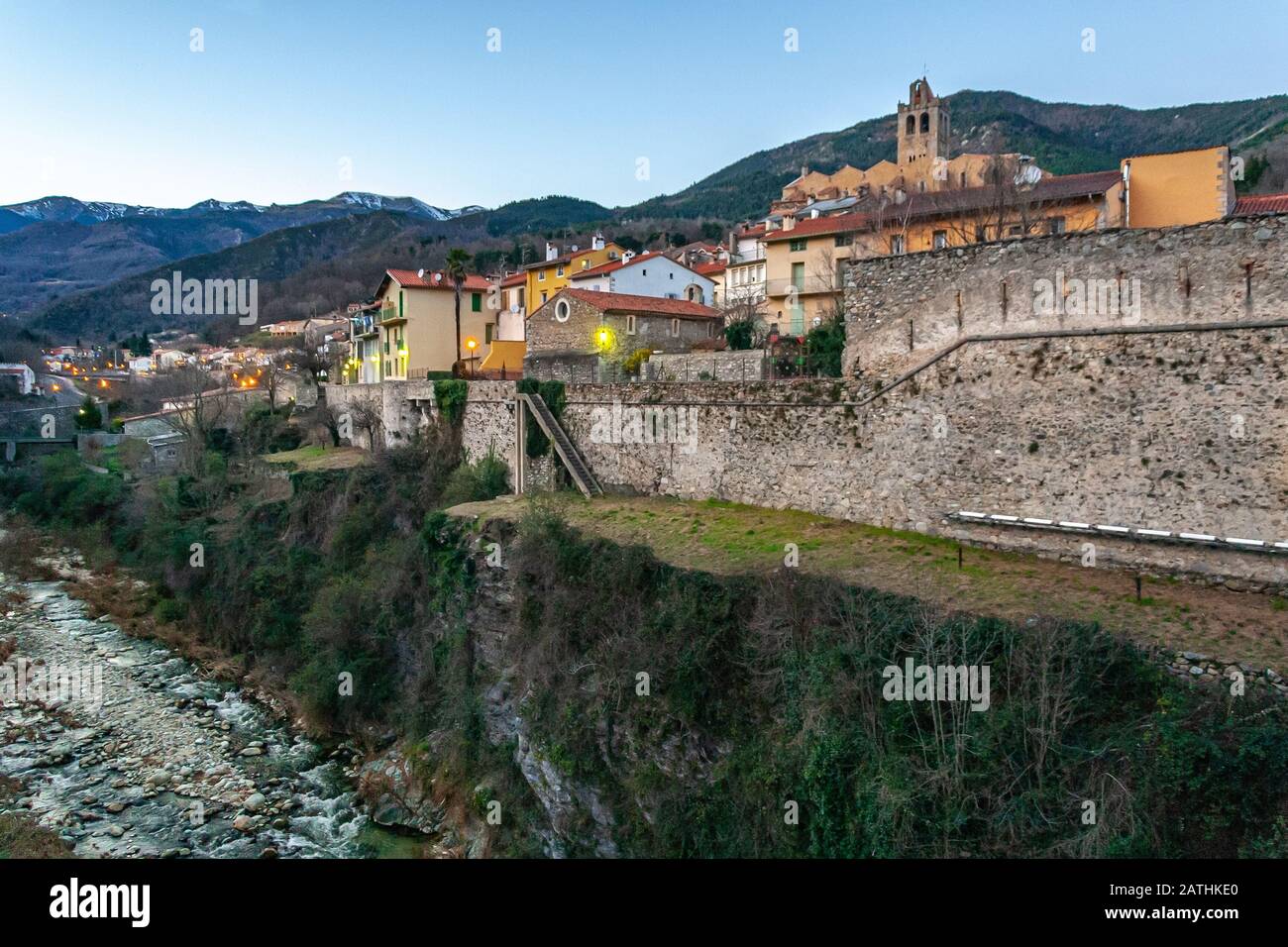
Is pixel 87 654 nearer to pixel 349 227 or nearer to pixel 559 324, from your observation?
pixel 559 324

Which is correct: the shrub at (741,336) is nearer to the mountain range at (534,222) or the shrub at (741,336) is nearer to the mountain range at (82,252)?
the mountain range at (534,222)

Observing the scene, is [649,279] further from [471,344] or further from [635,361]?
[635,361]

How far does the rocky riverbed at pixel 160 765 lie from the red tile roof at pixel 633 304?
17164 mm

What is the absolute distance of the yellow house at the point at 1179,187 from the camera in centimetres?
2006

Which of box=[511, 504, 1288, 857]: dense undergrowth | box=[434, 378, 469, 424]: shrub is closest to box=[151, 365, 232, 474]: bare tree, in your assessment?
box=[434, 378, 469, 424]: shrub

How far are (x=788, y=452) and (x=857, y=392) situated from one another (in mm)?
2187

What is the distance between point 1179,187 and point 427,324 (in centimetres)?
3093

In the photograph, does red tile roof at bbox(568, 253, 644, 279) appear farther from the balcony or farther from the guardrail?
the guardrail

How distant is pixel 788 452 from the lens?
667 inches

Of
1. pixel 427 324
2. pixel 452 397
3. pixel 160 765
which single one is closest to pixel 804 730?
pixel 160 765

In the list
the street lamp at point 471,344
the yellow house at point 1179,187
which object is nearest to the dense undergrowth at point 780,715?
the yellow house at point 1179,187

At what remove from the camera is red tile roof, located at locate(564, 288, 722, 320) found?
27.5m

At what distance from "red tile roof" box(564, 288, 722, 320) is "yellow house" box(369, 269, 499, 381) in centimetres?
914

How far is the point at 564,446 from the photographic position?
2222 cm
